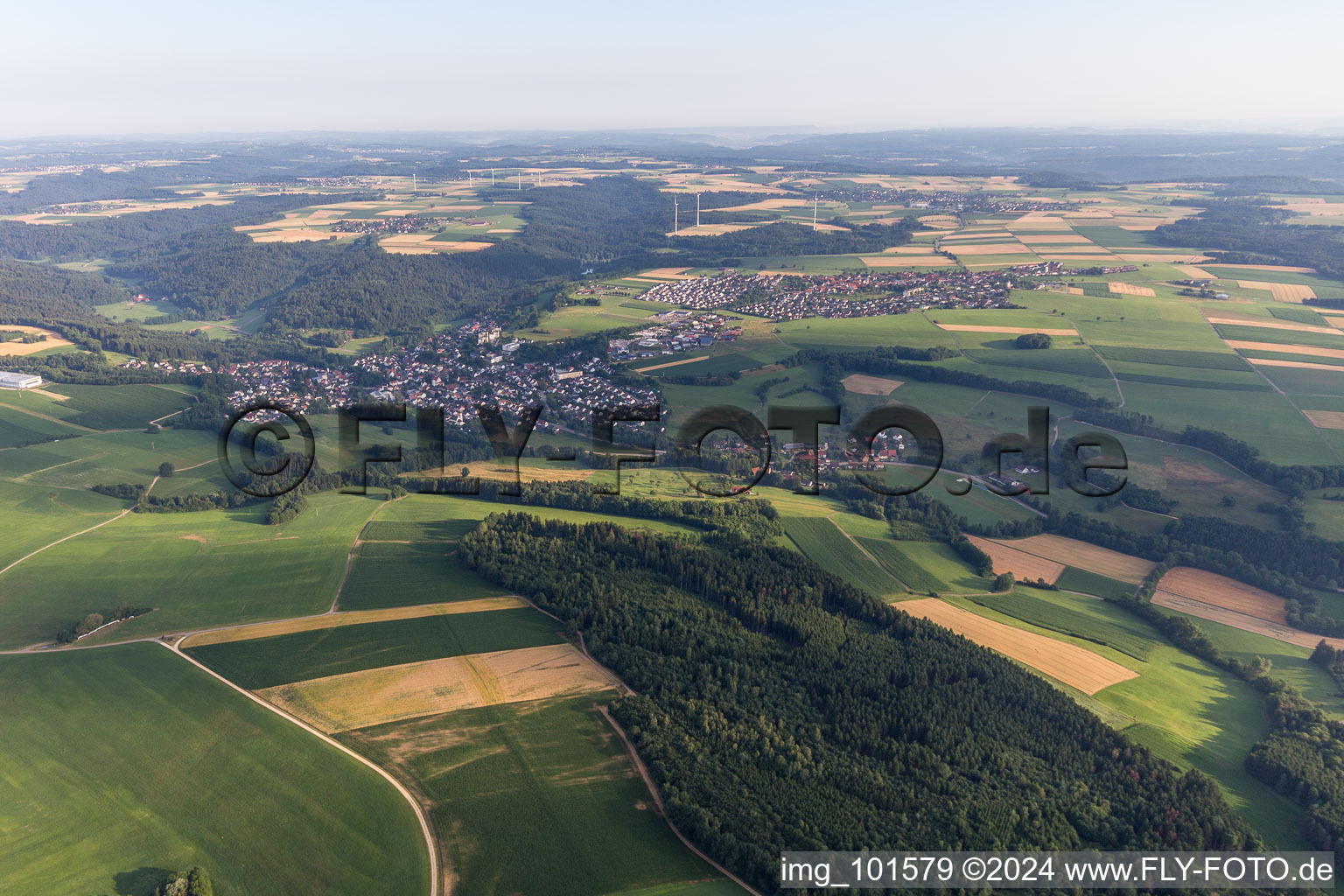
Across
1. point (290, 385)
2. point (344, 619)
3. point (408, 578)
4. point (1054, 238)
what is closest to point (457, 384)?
point (290, 385)

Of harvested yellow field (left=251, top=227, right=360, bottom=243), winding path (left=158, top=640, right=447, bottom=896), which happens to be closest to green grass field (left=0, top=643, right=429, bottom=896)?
winding path (left=158, top=640, right=447, bottom=896)

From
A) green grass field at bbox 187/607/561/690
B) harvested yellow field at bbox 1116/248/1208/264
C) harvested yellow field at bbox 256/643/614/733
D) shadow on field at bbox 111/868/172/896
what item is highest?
harvested yellow field at bbox 1116/248/1208/264

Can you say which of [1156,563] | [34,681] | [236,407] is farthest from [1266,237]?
[34,681]

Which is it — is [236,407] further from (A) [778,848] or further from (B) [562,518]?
(A) [778,848]

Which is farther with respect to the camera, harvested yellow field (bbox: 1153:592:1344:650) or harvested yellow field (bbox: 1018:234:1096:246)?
harvested yellow field (bbox: 1018:234:1096:246)

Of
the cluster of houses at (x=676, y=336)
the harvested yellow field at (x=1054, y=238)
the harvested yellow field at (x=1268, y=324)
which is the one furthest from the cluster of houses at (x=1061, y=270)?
the cluster of houses at (x=676, y=336)

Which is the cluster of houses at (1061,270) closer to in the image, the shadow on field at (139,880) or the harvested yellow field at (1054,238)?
the harvested yellow field at (1054,238)

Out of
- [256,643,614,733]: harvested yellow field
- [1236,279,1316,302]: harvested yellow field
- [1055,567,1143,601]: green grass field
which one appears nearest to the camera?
[256,643,614,733]: harvested yellow field

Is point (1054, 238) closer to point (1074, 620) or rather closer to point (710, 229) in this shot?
point (710, 229)

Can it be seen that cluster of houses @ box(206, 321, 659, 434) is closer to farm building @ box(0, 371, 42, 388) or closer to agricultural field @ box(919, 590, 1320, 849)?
farm building @ box(0, 371, 42, 388)
